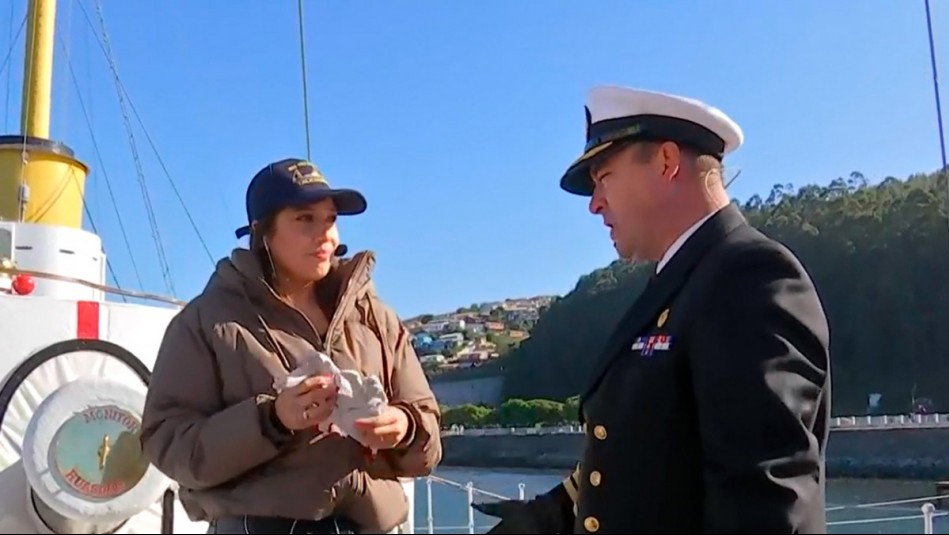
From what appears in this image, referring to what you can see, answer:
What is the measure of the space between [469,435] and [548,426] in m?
4.09

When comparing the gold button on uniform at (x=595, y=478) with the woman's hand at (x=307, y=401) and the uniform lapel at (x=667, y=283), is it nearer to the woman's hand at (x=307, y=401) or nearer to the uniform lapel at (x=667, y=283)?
the uniform lapel at (x=667, y=283)

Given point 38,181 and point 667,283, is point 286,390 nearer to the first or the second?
point 667,283

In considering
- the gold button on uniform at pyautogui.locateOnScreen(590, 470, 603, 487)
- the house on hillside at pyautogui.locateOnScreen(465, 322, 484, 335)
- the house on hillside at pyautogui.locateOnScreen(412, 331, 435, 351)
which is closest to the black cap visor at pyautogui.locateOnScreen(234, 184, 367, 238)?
the house on hillside at pyautogui.locateOnScreen(412, 331, 435, 351)

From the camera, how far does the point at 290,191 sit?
2.39 meters

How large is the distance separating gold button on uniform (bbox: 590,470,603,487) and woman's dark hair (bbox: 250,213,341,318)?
34.9 inches

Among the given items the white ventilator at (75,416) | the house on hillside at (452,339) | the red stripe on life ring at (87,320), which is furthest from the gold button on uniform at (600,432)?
the house on hillside at (452,339)

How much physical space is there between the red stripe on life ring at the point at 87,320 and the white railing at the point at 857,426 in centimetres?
2176

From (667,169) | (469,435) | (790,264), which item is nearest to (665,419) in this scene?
(790,264)

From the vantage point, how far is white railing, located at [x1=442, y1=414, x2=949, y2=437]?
109 ft

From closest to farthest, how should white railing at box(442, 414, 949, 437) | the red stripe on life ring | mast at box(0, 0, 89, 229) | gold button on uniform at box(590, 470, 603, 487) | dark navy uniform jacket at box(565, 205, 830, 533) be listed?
dark navy uniform jacket at box(565, 205, 830, 533), gold button on uniform at box(590, 470, 603, 487), the red stripe on life ring, mast at box(0, 0, 89, 229), white railing at box(442, 414, 949, 437)

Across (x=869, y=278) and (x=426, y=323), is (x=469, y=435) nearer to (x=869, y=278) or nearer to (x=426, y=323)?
(x=869, y=278)

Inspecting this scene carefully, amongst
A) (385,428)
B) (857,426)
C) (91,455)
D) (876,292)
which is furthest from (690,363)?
(876,292)

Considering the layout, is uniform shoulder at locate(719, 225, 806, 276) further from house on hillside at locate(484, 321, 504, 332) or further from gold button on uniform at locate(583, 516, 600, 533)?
house on hillside at locate(484, 321, 504, 332)

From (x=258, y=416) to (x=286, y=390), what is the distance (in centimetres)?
10
